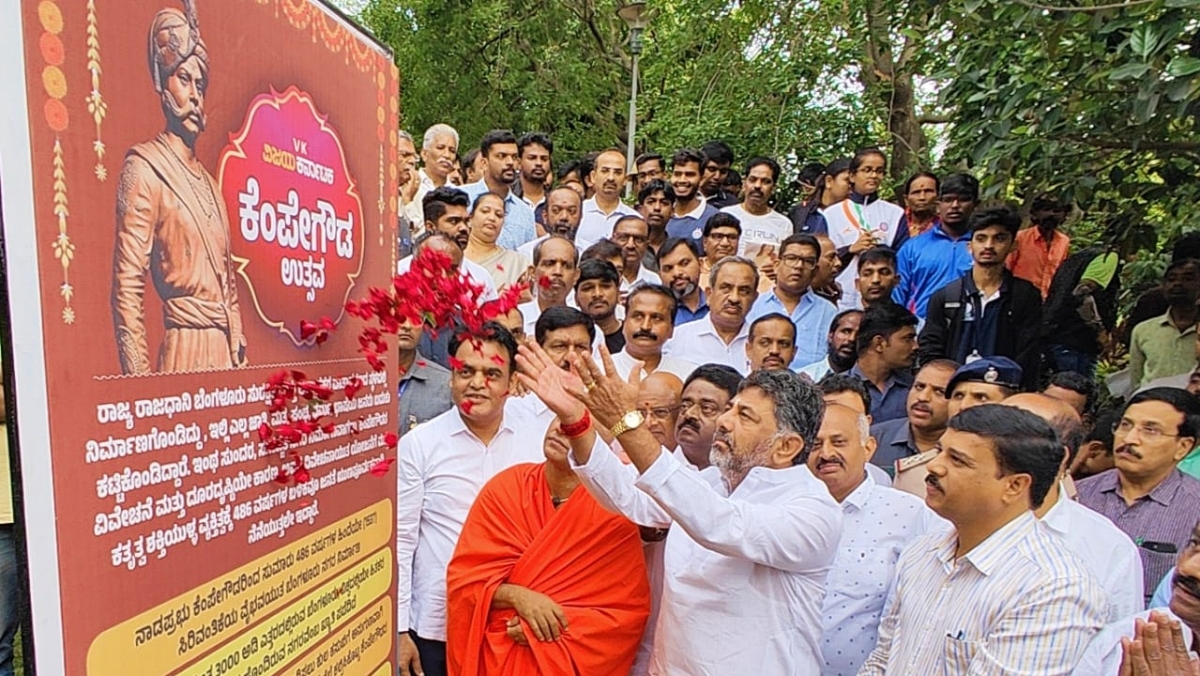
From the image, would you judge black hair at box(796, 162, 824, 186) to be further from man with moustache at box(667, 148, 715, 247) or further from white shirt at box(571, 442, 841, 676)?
white shirt at box(571, 442, 841, 676)

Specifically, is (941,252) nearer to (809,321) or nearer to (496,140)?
(809,321)

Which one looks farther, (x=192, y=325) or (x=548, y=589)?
(x=548, y=589)

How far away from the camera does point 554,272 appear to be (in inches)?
204

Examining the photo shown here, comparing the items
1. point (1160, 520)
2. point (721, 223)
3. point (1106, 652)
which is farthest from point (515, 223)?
point (1106, 652)

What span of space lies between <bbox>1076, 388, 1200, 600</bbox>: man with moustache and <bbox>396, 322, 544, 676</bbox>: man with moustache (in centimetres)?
235

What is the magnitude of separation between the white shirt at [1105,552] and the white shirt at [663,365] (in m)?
1.82

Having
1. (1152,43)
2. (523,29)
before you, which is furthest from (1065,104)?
(523,29)

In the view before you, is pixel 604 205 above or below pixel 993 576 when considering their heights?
above

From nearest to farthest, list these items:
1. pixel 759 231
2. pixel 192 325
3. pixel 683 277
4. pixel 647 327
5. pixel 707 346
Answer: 1. pixel 192 325
2. pixel 647 327
3. pixel 707 346
4. pixel 683 277
5. pixel 759 231

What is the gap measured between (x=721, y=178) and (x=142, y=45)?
22.9 feet

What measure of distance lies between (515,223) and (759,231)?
6.18 ft

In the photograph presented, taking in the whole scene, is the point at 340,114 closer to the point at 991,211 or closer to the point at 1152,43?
the point at 1152,43

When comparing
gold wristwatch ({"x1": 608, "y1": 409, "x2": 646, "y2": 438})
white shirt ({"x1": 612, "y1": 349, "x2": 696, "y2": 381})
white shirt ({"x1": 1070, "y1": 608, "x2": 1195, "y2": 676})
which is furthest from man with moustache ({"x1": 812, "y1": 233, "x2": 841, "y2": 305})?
white shirt ({"x1": 1070, "y1": 608, "x2": 1195, "y2": 676})

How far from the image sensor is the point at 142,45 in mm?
1433
